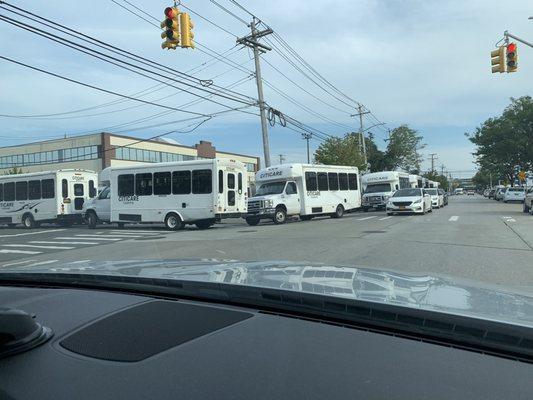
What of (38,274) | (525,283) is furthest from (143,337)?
(525,283)

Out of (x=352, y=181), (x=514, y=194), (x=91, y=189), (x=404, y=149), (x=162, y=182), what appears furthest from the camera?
(x=404, y=149)

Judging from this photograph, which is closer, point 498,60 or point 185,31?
point 185,31

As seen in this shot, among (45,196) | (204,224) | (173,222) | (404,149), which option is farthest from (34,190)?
(404,149)

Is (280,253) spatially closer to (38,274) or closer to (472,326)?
Result: (38,274)

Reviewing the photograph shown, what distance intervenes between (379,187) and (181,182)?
1834cm

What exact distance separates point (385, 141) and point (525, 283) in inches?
2796

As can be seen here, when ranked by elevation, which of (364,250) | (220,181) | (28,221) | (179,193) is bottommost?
(364,250)

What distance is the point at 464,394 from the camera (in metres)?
1.55

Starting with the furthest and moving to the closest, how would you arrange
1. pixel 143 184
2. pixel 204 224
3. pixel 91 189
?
pixel 91 189
pixel 204 224
pixel 143 184

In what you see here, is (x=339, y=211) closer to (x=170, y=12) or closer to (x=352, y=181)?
(x=352, y=181)

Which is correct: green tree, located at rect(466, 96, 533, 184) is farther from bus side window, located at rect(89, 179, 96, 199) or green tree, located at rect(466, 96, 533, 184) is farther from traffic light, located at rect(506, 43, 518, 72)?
bus side window, located at rect(89, 179, 96, 199)

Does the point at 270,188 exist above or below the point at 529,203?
above

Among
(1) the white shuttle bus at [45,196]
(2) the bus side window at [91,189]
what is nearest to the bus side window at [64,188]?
(1) the white shuttle bus at [45,196]

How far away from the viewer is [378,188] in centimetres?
3625
